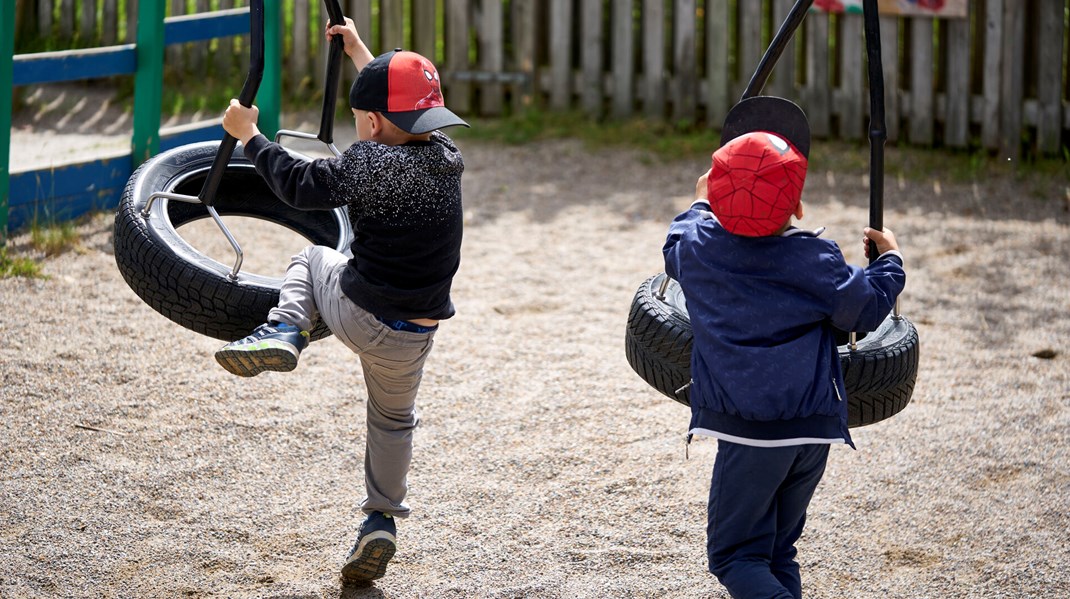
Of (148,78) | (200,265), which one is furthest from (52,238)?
(200,265)

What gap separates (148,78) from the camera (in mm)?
7211

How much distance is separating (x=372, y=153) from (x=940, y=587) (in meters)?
2.12

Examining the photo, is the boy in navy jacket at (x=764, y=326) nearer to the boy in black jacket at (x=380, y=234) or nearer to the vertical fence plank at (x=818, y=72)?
the boy in black jacket at (x=380, y=234)

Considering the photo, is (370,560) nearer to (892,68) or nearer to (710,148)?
(710,148)

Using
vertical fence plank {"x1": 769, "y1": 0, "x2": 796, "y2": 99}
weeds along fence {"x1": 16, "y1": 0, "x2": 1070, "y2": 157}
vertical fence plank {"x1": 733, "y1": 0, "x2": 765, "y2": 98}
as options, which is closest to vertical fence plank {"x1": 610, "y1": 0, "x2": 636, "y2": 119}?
weeds along fence {"x1": 16, "y1": 0, "x2": 1070, "y2": 157}

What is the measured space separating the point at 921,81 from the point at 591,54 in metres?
2.53

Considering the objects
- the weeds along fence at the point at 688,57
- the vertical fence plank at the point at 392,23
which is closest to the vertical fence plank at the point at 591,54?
the weeds along fence at the point at 688,57

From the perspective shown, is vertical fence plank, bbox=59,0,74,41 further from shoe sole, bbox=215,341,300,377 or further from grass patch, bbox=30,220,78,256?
shoe sole, bbox=215,341,300,377

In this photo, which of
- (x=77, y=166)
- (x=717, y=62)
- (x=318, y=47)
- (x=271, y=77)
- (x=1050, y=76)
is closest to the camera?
(x=77, y=166)

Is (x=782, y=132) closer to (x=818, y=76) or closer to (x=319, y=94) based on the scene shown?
(x=818, y=76)

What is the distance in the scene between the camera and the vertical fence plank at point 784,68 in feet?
29.1

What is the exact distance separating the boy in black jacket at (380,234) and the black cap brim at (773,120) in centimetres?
72

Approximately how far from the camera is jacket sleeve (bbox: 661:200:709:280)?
292 centimetres

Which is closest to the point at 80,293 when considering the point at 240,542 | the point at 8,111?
the point at 8,111
